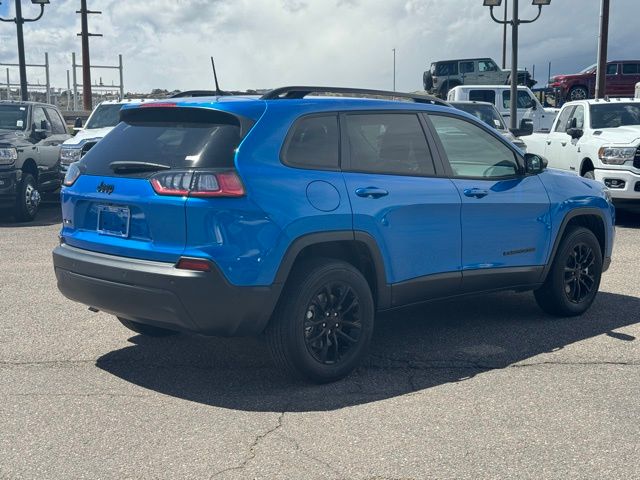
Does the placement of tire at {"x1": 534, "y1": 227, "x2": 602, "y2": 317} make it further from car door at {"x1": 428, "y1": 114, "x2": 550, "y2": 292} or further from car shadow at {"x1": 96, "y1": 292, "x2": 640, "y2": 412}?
car door at {"x1": 428, "y1": 114, "x2": 550, "y2": 292}

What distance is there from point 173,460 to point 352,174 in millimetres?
2151

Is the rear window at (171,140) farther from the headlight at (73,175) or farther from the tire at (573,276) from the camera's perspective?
the tire at (573,276)

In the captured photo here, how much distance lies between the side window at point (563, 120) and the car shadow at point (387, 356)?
8.22 meters

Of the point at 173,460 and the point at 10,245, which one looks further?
the point at 10,245

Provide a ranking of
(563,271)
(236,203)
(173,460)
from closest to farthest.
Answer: (173,460)
(236,203)
(563,271)

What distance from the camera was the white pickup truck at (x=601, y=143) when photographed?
12875 mm

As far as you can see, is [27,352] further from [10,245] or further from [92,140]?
[92,140]

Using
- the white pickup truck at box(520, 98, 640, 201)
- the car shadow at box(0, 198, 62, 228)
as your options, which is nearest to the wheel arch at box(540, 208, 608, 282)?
the white pickup truck at box(520, 98, 640, 201)

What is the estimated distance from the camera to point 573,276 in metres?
7.12

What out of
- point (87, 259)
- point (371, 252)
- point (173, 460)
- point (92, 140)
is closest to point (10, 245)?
point (92, 140)

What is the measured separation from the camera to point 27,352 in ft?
19.7

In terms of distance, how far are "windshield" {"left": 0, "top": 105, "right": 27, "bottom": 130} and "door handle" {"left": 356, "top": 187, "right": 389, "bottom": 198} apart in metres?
10.7

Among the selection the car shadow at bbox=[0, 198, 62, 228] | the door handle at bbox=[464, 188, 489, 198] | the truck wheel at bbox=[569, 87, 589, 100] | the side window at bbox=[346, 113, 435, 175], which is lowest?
the car shadow at bbox=[0, 198, 62, 228]

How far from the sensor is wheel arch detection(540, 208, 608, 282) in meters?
6.93
